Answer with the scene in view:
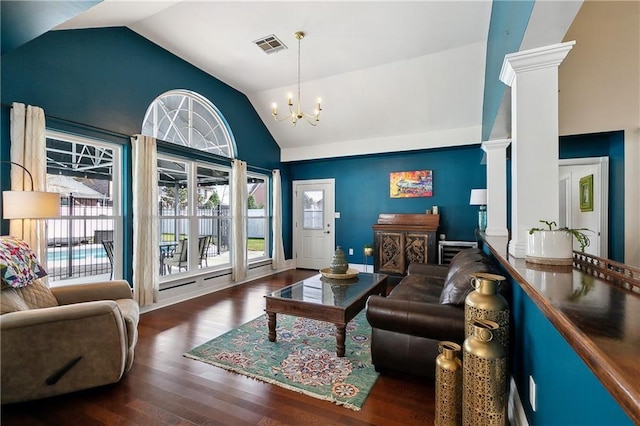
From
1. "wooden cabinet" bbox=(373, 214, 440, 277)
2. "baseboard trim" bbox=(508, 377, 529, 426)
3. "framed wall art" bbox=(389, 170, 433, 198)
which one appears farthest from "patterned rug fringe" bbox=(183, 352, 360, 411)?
"framed wall art" bbox=(389, 170, 433, 198)

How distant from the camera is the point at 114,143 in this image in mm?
3463

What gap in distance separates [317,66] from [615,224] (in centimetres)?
468

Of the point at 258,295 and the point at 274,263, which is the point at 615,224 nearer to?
the point at 258,295

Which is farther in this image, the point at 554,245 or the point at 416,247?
the point at 416,247

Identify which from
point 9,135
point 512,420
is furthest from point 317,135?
point 512,420

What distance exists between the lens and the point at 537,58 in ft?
5.78

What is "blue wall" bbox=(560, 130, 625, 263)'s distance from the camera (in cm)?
380

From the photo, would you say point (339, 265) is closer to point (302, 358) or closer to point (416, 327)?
point (302, 358)

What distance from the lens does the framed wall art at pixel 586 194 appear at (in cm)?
411

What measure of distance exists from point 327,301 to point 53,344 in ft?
6.34

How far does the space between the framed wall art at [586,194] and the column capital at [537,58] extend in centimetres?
335

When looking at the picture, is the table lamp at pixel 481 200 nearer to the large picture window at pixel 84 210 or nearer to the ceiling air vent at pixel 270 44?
the ceiling air vent at pixel 270 44

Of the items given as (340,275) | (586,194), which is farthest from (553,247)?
(586,194)

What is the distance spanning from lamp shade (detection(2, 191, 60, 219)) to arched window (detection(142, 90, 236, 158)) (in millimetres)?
1800
